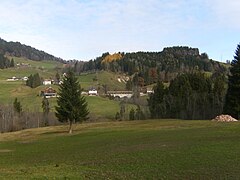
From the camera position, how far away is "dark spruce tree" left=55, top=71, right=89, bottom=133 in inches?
2648

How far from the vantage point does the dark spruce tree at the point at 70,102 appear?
6725 cm

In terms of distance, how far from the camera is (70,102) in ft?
221

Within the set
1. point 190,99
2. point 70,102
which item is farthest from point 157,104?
point 70,102

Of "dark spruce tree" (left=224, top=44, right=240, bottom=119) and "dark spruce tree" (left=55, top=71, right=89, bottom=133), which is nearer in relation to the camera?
"dark spruce tree" (left=55, top=71, right=89, bottom=133)

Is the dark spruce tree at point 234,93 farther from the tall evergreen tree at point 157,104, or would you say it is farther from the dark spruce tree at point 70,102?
the tall evergreen tree at point 157,104

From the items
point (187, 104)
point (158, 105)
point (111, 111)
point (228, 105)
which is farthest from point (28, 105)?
point (228, 105)

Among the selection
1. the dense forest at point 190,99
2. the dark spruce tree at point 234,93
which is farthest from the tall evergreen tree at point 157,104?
the dark spruce tree at point 234,93

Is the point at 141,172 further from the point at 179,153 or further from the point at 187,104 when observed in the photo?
the point at 187,104

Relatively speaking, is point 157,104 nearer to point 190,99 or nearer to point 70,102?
point 190,99

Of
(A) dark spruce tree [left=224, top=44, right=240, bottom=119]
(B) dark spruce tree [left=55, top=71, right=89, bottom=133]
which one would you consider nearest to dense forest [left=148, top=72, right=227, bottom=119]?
(A) dark spruce tree [left=224, top=44, right=240, bottom=119]

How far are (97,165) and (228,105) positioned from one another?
176 feet

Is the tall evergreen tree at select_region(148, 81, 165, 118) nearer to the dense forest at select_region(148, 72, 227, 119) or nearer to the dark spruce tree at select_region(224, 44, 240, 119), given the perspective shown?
the dense forest at select_region(148, 72, 227, 119)

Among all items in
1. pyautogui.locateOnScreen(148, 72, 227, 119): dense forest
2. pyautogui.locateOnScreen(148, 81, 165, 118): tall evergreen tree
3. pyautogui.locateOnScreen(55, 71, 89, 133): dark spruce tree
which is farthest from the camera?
pyautogui.locateOnScreen(148, 81, 165, 118): tall evergreen tree

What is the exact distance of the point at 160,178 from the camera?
1977 cm
